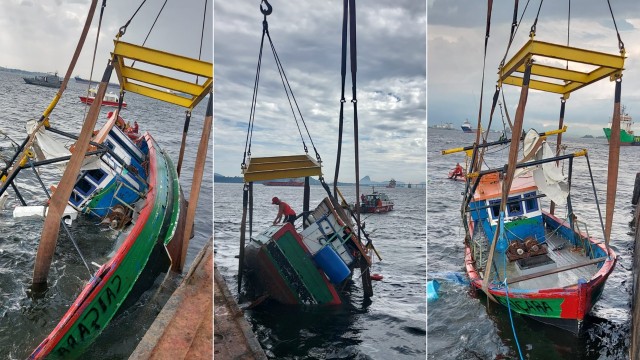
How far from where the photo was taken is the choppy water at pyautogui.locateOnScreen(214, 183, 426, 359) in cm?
348

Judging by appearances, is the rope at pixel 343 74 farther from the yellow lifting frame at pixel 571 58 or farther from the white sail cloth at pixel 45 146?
the white sail cloth at pixel 45 146

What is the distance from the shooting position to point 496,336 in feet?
22.6

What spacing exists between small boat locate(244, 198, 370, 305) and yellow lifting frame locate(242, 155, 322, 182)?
1.79 m

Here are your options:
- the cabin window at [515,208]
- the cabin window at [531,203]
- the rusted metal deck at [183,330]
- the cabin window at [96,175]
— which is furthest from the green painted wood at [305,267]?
the cabin window at [96,175]

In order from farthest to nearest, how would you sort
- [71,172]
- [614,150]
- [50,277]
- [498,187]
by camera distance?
[498,187] → [50,277] → [614,150] → [71,172]

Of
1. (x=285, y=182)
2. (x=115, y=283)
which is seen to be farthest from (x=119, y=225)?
(x=285, y=182)

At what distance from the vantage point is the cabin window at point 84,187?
29.0 feet

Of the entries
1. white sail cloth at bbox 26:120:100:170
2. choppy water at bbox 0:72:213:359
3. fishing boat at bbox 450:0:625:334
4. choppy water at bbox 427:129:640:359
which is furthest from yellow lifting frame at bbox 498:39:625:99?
white sail cloth at bbox 26:120:100:170

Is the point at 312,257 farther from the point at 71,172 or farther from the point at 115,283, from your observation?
the point at 71,172

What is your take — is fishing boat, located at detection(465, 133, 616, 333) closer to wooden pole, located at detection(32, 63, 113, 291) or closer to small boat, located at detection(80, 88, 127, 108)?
wooden pole, located at detection(32, 63, 113, 291)

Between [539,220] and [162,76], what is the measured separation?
305 inches

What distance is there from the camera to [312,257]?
6141mm

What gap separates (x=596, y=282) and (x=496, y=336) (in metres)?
1.69

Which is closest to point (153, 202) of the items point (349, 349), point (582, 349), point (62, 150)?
point (62, 150)
